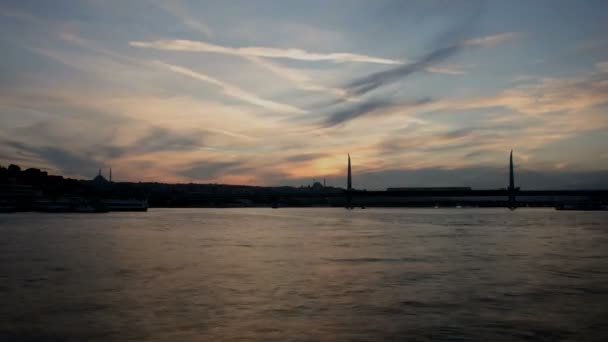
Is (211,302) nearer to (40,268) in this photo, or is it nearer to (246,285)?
(246,285)

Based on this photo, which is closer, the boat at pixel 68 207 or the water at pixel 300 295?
the water at pixel 300 295

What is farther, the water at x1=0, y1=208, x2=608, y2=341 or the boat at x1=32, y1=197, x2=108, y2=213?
the boat at x1=32, y1=197, x2=108, y2=213

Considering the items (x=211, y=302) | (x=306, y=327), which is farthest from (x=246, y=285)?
(x=306, y=327)

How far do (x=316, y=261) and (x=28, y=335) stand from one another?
18.8 meters

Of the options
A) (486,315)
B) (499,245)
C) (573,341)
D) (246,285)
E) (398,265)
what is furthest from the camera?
(499,245)

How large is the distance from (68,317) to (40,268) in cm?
1189

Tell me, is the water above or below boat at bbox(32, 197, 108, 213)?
below

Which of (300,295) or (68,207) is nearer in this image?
(300,295)

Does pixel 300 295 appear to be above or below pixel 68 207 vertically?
below

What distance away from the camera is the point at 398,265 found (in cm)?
2919

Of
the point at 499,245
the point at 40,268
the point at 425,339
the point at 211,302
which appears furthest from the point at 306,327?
the point at 499,245

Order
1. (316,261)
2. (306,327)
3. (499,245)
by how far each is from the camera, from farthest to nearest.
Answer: (499,245) → (316,261) → (306,327)

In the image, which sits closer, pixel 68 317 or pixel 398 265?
pixel 68 317

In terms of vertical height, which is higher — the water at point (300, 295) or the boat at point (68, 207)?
the boat at point (68, 207)
